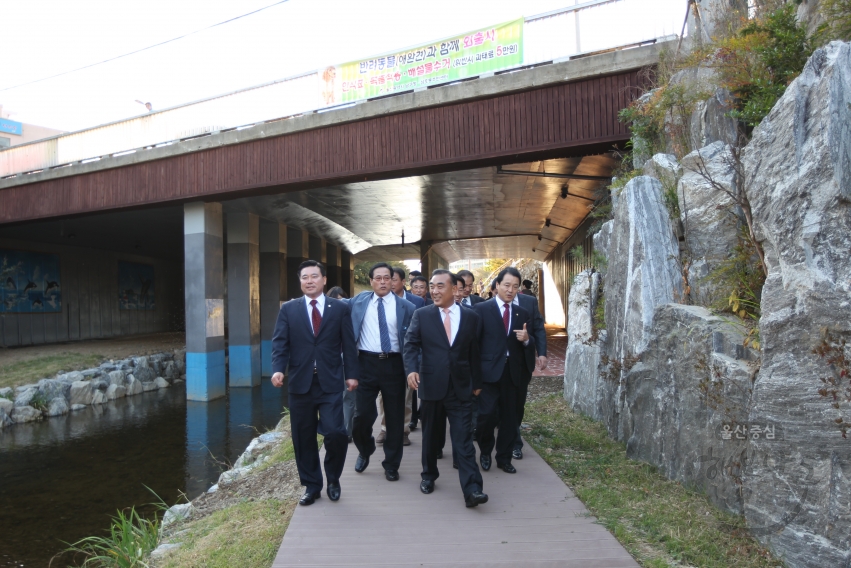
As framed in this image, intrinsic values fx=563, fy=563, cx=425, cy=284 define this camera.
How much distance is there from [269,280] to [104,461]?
9.85 meters

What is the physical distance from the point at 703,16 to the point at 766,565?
6.63 metres

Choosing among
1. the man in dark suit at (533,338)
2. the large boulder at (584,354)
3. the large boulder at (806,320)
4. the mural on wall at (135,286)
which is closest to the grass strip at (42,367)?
the mural on wall at (135,286)

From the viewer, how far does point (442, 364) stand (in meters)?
4.27

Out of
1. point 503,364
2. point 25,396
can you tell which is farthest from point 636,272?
point 25,396

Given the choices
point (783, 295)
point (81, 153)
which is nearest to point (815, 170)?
point (783, 295)

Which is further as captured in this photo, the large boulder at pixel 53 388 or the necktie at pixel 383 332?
the large boulder at pixel 53 388

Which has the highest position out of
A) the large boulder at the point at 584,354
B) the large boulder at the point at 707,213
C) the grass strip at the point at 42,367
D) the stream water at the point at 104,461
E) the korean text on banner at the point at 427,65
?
the korean text on banner at the point at 427,65

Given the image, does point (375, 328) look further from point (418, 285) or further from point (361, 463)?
point (418, 285)

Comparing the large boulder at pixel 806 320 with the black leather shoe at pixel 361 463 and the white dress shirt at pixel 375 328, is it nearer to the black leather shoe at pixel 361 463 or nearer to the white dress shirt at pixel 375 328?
the white dress shirt at pixel 375 328

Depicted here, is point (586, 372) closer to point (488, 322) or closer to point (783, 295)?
point (488, 322)

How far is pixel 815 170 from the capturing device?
10.6 ft

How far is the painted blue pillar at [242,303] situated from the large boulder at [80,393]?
11.1ft

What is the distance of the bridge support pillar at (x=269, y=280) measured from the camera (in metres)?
17.9

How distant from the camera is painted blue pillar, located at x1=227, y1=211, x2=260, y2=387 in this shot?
51.3ft
